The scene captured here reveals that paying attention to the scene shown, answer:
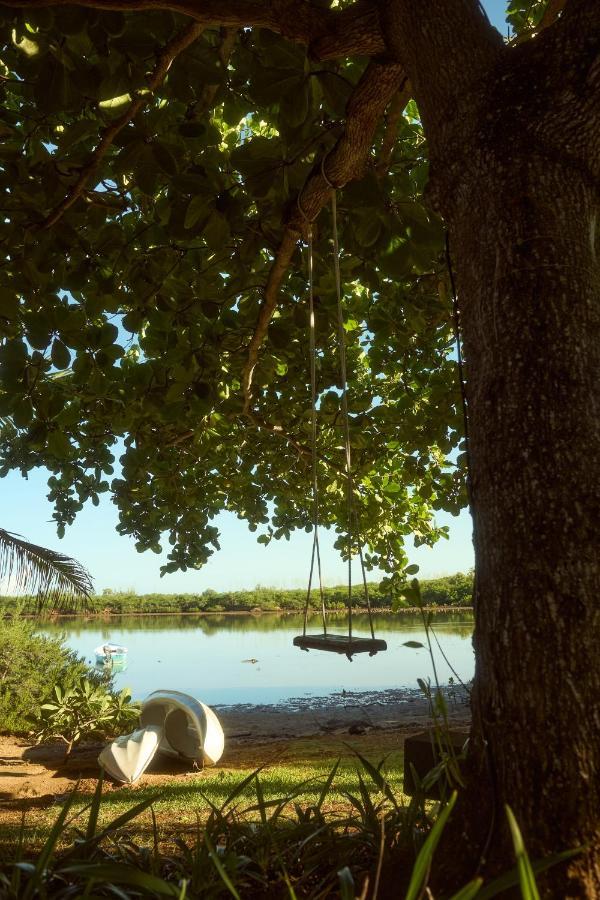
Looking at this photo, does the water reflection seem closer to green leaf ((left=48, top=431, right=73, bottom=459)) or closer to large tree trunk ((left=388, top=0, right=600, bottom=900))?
green leaf ((left=48, top=431, right=73, bottom=459))

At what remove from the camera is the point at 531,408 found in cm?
136

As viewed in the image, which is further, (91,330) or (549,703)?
(91,330)

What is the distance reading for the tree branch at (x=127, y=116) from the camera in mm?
2239

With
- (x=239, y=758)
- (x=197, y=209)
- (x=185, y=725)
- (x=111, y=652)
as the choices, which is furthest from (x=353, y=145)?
(x=111, y=652)

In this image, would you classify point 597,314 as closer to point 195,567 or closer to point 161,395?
point 161,395

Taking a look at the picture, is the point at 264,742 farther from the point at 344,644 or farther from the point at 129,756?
the point at 344,644

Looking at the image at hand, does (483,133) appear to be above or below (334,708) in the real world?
above

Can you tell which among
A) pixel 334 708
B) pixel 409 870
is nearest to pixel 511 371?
pixel 409 870

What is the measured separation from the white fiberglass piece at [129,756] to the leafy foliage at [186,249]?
2.21 meters

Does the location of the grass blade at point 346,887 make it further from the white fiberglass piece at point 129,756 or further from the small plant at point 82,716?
the small plant at point 82,716

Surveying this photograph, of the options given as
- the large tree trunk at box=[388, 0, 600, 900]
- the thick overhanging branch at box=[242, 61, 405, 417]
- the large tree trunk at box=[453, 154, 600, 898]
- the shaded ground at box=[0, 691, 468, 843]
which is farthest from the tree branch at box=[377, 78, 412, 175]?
the shaded ground at box=[0, 691, 468, 843]

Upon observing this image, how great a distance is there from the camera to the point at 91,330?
10.9 feet

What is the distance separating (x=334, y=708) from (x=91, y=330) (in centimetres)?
861

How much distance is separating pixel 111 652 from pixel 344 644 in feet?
41.0
